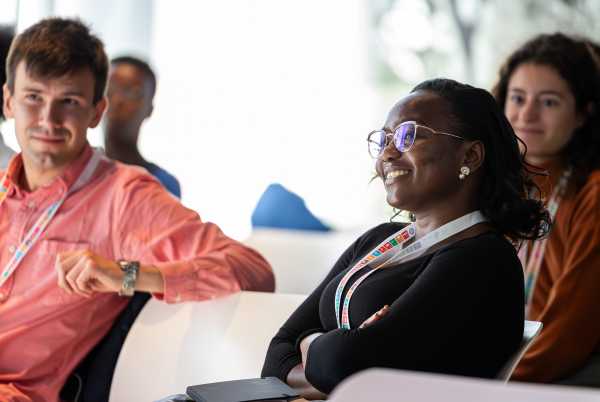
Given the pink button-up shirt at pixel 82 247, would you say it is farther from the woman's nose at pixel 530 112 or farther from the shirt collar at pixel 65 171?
the woman's nose at pixel 530 112

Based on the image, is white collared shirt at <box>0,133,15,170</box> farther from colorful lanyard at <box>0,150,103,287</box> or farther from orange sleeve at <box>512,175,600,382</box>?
orange sleeve at <box>512,175,600,382</box>

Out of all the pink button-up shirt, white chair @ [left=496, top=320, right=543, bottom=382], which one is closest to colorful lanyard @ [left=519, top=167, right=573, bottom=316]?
the pink button-up shirt

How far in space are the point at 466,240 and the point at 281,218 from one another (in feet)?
10.4

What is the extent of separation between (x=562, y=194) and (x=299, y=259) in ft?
3.27

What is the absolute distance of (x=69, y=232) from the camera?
8.57 ft

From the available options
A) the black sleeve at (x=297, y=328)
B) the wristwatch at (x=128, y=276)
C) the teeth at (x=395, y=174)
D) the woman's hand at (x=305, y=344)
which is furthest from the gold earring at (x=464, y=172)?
the wristwatch at (x=128, y=276)

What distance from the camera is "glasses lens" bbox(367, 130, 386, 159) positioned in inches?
80.4

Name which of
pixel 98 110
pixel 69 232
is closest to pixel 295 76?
pixel 98 110

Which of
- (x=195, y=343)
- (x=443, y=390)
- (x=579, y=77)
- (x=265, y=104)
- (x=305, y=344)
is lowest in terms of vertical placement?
(x=195, y=343)

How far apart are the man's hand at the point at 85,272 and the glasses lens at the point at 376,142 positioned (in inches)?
30.3

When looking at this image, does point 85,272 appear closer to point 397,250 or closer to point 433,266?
point 397,250

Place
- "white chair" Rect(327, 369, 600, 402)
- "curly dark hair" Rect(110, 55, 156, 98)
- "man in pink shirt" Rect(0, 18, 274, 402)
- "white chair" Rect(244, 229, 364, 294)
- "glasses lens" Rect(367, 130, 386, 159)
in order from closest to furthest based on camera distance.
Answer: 1. "white chair" Rect(327, 369, 600, 402)
2. "glasses lens" Rect(367, 130, 386, 159)
3. "man in pink shirt" Rect(0, 18, 274, 402)
4. "white chair" Rect(244, 229, 364, 294)
5. "curly dark hair" Rect(110, 55, 156, 98)

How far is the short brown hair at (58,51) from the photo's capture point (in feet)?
8.65

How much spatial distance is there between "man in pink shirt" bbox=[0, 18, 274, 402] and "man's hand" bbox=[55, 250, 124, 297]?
0.02m
